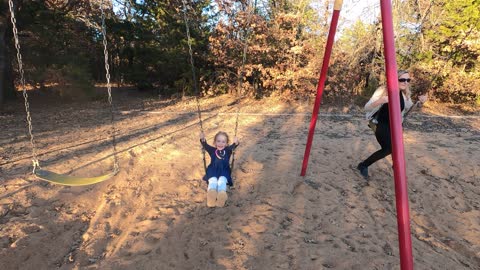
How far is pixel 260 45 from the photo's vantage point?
11.4 m

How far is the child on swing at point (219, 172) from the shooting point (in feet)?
11.2

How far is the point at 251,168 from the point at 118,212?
1961 millimetres

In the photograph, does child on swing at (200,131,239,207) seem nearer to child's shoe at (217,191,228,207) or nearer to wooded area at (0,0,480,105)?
child's shoe at (217,191,228,207)

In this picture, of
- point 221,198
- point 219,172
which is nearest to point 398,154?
point 221,198

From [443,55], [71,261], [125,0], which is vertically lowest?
[71,261]

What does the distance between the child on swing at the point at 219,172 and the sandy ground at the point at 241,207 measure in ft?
0.68

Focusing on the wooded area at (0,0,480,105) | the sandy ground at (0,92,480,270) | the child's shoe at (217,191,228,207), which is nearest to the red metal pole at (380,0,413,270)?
the sandy ground at (0,92,480,270)

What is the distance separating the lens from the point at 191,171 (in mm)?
4648

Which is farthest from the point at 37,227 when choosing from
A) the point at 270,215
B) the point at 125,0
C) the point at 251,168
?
the point at 125,0

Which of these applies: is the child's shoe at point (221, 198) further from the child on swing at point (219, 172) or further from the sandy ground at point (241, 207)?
the sandy ground at point (241, 207)

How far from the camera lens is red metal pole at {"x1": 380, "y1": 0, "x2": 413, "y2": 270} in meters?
1.78

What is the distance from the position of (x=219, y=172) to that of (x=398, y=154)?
210 centimetres

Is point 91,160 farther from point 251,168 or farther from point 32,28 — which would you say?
point 32,28

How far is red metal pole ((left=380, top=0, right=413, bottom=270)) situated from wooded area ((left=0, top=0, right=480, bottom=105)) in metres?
7.56
